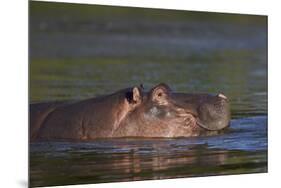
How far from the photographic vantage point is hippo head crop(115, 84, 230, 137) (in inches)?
199

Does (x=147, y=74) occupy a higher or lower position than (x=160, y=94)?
higher

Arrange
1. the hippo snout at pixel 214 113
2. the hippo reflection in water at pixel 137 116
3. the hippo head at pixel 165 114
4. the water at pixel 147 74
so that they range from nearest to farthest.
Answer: the water at pixel 147 74, the hippo reflection in water at pixel 137 116, the hippo head at pixel 165 114, the hippo snout at pixel 214 113

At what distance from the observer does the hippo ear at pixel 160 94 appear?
5078mm

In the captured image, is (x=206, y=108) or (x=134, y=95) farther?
(x=206, y=108)

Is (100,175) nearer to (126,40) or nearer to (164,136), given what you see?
(164,136)

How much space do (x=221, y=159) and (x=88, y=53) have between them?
1311 mm

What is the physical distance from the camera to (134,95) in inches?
198

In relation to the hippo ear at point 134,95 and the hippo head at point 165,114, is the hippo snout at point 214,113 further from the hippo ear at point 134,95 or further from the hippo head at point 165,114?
the hippo ear at point 134,95

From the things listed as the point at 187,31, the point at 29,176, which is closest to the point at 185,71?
the point at 187,31

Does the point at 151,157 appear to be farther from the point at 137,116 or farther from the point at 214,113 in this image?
the point at 214,113

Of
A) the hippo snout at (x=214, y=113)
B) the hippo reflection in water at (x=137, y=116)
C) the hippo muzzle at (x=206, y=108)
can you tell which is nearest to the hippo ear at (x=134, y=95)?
the hippo reflection in water at (x=137, y=116)

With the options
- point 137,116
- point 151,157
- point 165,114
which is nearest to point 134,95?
point 137,116

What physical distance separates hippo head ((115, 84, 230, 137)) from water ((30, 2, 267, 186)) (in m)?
0.06

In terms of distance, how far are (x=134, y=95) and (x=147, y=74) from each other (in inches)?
7.3
